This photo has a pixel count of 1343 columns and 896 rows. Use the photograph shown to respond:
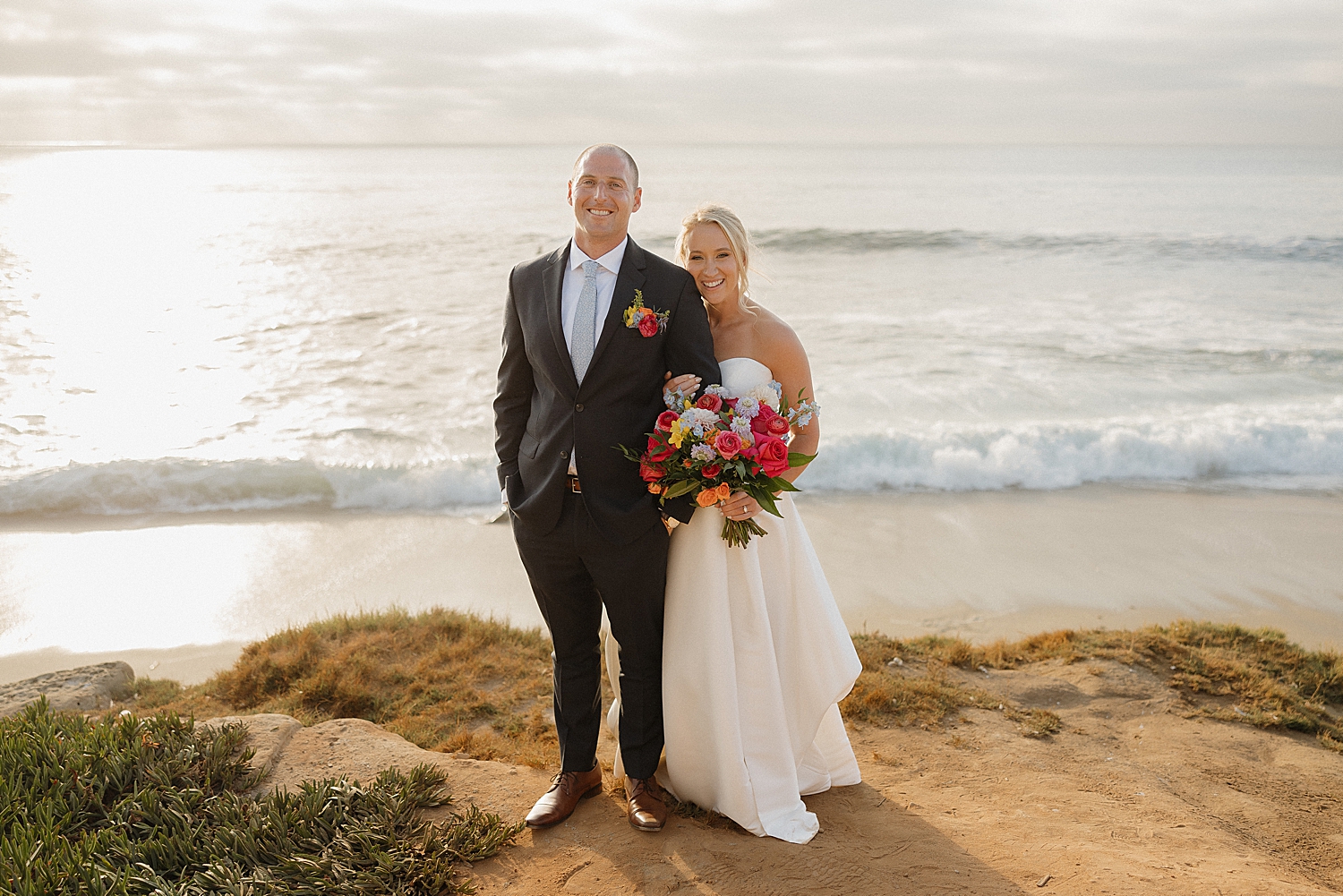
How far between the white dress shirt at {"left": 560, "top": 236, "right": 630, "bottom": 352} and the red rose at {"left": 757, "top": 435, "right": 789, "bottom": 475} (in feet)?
2.54

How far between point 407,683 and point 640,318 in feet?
11.1

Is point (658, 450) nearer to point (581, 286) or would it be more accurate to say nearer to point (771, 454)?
point (771, 454)

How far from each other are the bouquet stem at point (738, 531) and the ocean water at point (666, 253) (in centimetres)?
186

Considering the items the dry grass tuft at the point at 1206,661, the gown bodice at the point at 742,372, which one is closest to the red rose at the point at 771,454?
the gown bodice at the point at 742,372

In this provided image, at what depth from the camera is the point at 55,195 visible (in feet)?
116

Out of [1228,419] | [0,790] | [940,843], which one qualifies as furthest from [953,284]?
[0,790]

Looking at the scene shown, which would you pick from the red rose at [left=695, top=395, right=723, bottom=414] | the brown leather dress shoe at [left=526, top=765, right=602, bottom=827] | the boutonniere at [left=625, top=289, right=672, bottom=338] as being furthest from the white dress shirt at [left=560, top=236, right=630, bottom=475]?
the brown leather dress shoe at [left=526, top=765, right=602, bottom=827]

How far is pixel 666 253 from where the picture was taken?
24.2 meters

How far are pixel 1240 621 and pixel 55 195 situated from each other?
43.3 m

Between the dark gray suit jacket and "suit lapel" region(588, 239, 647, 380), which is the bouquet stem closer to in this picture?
the dark gray suit jacket

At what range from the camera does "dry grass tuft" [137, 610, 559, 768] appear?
195 inches

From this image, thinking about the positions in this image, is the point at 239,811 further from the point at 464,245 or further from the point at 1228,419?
the point at 464,245

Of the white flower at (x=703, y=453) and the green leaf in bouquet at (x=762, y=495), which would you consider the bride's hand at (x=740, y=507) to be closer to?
the green leaf in bouquet at (x=762, y=495)

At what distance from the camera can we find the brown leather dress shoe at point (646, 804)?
3.51 metres
